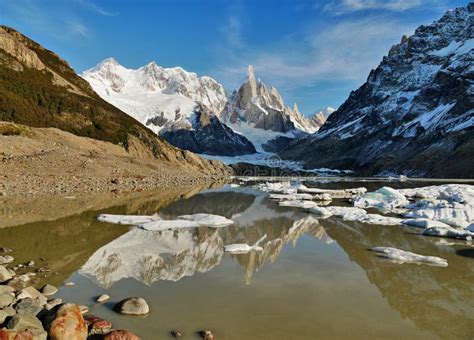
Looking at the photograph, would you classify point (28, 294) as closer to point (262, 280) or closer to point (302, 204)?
point (262, 280)

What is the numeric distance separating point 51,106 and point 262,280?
72.4 meters

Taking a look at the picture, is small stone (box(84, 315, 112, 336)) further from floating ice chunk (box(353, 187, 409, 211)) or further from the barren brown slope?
floating ice chunk (box(353, 187, 409, 211))

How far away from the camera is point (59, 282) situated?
452 inches

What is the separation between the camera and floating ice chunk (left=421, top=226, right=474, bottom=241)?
2051 cm

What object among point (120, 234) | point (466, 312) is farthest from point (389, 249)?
point (120, 234)

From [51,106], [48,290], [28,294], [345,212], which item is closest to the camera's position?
[28,294]

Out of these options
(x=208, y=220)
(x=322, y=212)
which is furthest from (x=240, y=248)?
(x=322, y=212)

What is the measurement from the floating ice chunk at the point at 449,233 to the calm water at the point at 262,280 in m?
1.22

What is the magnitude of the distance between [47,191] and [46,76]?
6015cm

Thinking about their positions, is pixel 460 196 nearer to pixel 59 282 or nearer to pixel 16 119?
pixel 59 282

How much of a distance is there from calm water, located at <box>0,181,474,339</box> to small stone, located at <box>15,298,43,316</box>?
1354 mm

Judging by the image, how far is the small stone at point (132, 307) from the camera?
9.30 m

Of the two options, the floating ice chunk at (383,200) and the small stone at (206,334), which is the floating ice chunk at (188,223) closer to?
the small stone at (206,334)

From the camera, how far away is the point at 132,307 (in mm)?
9406
